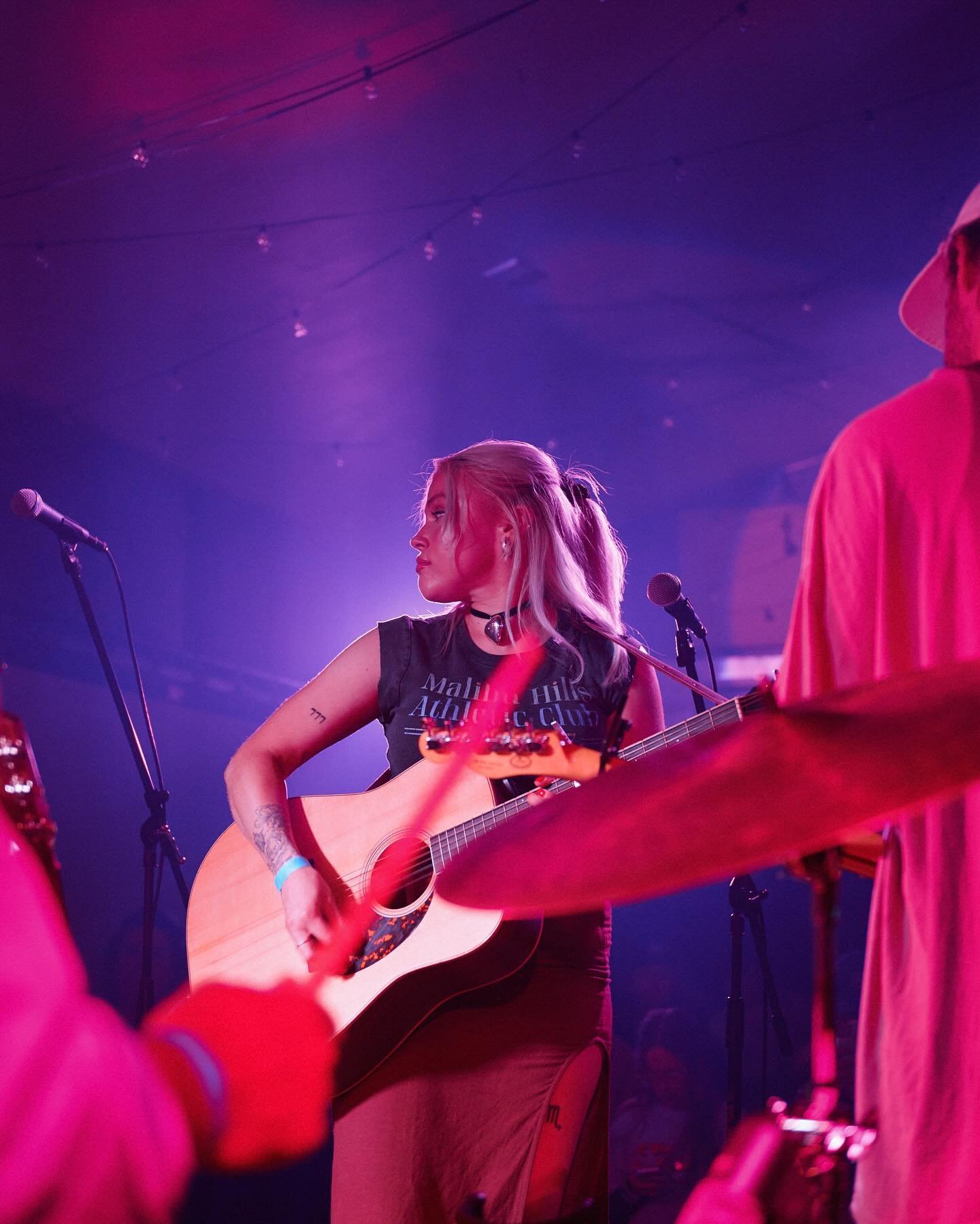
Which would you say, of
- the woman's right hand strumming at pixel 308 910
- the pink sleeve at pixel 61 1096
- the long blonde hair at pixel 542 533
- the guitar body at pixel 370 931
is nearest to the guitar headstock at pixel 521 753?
the guitar body at pixel 370 931

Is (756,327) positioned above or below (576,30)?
below

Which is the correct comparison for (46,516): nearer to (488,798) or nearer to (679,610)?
(488,798)

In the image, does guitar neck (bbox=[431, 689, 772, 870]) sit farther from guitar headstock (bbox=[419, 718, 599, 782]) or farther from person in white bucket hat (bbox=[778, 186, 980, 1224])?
person in white bucket hat (bbox=[778, 186, 980, 1224])

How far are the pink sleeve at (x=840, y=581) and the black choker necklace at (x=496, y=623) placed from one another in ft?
4.14

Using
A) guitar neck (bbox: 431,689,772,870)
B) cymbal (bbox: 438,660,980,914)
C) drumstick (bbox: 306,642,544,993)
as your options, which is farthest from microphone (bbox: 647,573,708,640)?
cymbal (bbox: 438,660,980,914)

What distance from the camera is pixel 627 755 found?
1962 mm

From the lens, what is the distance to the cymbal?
889mm

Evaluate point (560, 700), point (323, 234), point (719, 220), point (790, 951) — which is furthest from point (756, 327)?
point (560, 700)

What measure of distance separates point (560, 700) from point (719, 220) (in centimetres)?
414

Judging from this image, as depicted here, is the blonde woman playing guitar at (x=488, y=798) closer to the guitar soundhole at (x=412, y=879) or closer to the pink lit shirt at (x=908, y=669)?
the guitar soundhole at (x=412, y=879)

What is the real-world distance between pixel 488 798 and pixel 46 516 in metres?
2.15

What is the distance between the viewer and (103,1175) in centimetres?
60

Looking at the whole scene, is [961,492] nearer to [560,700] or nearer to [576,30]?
[560,700]

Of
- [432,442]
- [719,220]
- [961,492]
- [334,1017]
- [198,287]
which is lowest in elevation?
[334,1017]
